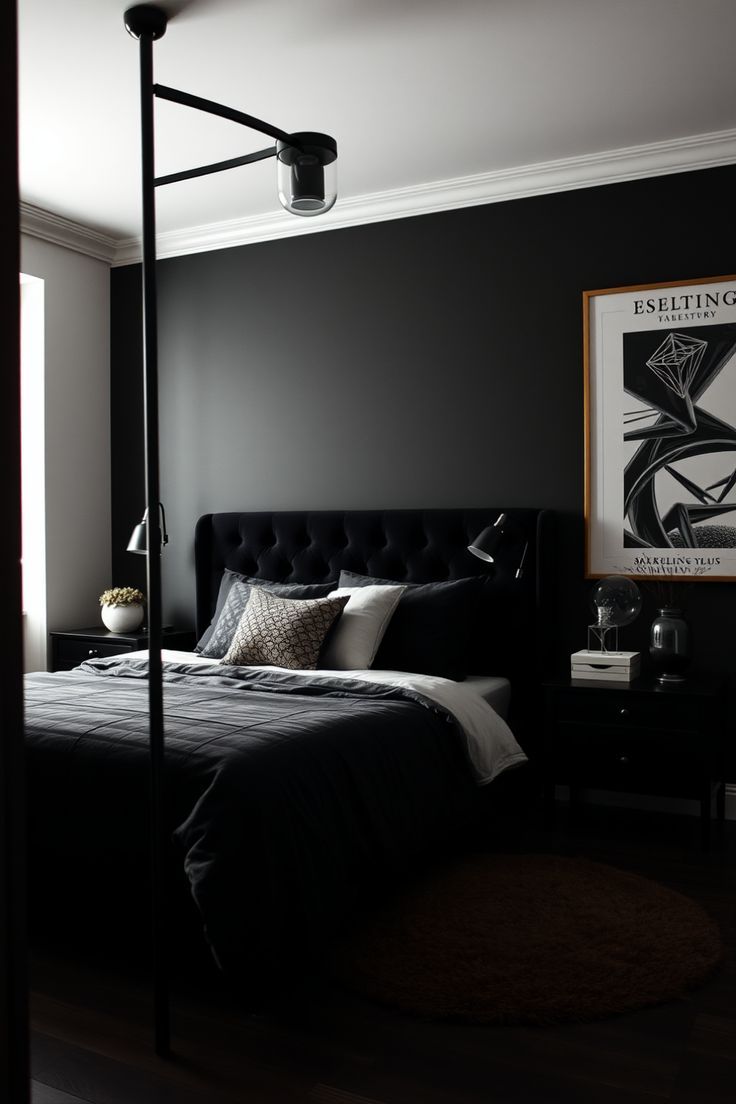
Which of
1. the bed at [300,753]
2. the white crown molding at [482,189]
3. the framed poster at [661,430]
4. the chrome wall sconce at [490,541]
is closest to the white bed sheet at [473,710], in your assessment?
the bed at [300,753]

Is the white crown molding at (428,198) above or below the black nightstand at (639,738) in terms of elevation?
above

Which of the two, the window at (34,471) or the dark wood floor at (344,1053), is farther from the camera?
the window at (34,471)

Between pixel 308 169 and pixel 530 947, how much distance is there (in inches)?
87.3

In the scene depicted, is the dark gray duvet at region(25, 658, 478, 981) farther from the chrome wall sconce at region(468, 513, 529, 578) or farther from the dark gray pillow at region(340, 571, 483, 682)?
the chrome wall sconce at region(468, 513, 529, 578)

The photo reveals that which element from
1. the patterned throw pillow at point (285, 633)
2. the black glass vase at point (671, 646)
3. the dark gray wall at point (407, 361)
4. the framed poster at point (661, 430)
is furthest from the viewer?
the dark gray wall at point (407, 361)

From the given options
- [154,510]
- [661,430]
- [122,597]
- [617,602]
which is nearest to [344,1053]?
[154,510]

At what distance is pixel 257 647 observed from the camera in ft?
13.0

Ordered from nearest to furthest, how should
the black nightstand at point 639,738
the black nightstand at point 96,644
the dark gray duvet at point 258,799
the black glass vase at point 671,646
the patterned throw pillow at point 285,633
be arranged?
the dark gray duvet at point 258,799 < the black nightstand at point 639,738 < the black glass vase at point 671,646 < the patterned throw pillow at point 285,633 < the black nightstand at point 96,644

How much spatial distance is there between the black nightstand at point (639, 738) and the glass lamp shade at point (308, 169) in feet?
6.90

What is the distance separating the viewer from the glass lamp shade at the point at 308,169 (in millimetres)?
2557

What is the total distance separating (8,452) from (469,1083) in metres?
1.78

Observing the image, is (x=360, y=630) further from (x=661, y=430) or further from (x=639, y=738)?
(x=661, y=430)

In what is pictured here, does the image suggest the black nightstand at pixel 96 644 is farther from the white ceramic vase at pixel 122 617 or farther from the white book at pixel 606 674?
the white book at pixel 606 674

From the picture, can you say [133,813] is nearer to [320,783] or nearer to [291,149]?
[320,783]
